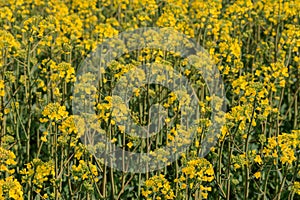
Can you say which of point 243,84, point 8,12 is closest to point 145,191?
point 243,84

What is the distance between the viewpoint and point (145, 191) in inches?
190

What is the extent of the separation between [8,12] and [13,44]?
1.35 m

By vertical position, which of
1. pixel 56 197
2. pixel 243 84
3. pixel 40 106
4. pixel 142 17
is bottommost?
pixel 56 197

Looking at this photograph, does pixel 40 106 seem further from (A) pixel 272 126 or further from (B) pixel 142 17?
(A) pixel 272 126

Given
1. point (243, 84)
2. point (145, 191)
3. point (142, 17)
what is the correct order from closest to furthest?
point (145, 191)
point (243, 84)
point (142, 17)

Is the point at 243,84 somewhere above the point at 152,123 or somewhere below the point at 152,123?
above

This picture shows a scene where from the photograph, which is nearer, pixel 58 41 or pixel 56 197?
pixel 56 197

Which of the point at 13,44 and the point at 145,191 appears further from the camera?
the point at 13,44

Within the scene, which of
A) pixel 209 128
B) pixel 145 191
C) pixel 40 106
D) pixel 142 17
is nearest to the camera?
pixel 145 191

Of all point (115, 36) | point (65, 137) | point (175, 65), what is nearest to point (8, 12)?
point (115, 36)

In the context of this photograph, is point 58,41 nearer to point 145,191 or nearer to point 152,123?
point 152,123

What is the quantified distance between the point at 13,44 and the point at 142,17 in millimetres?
1862

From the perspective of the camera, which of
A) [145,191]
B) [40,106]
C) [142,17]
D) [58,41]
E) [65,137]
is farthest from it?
[142,17]

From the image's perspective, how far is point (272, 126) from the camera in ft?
22.0
